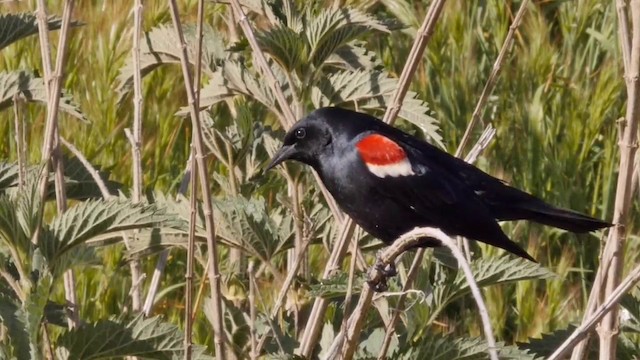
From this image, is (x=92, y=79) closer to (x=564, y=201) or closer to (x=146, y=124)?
(x=146, y=124)

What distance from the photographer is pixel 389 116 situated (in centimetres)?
249

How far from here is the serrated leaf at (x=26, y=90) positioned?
2666 mm

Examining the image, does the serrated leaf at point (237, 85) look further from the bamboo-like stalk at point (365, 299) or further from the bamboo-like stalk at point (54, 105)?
the bamboo-like stalk at point (365, 299)

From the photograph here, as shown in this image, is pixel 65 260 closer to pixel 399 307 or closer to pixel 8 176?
pixel 8 176

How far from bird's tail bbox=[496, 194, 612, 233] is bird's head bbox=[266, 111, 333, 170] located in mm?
469

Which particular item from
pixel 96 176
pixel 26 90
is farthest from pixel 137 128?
pixel 26 90

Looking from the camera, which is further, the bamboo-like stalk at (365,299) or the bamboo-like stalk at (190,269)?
the bamboo-like stalk at (190,269)

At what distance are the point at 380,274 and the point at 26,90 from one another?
36.8 inches

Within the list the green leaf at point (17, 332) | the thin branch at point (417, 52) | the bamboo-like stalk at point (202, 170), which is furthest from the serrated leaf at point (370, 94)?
the green leaf at point (17, 332)

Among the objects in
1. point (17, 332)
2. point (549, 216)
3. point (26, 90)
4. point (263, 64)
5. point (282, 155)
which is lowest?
point (17, 332)

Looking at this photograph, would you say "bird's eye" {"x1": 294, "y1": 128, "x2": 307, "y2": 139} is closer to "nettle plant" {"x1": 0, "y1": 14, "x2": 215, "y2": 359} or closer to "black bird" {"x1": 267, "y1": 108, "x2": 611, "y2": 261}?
"black bird" {"x1": 267, "y1": 108, "x2": 611, "y2": 261}

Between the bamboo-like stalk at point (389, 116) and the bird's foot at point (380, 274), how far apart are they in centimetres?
10

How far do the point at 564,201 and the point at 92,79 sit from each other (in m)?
1.65

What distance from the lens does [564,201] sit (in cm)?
424
